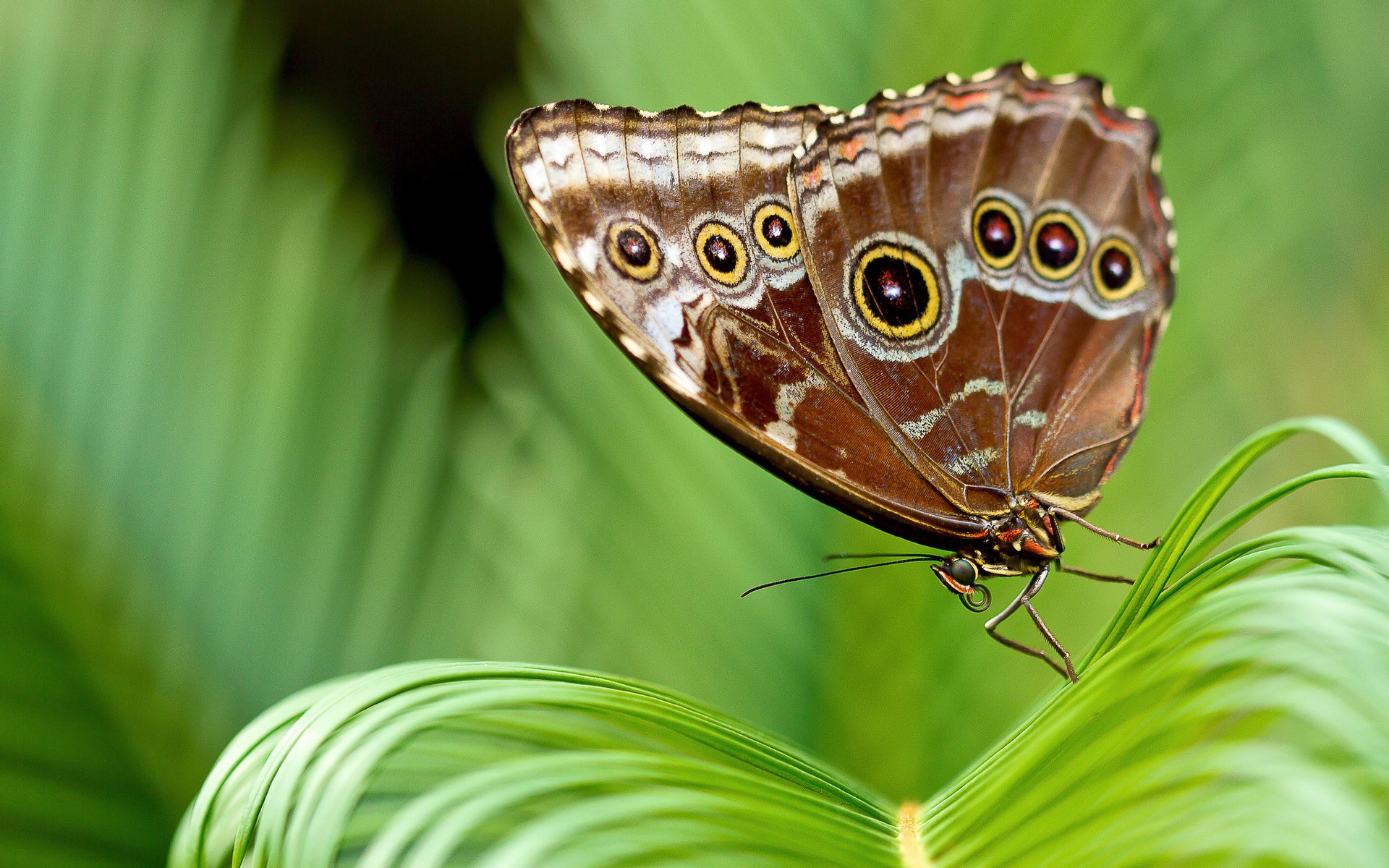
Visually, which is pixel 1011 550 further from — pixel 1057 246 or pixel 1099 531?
pixel 1057 246

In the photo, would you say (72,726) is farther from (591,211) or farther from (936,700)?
(936,700)

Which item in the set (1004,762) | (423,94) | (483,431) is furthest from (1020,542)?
(423,94)

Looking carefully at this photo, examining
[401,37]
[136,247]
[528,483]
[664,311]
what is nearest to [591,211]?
[664,311]

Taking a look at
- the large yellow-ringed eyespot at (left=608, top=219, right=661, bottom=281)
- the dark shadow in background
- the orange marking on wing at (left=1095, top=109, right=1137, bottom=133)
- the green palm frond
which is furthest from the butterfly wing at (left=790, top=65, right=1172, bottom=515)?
the dark shadow in background

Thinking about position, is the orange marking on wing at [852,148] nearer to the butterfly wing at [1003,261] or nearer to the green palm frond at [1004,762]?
the butterfly wing at [1003,261]

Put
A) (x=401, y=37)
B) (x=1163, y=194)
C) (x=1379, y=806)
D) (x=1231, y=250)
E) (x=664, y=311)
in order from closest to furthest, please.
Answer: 1. (x=1379, y=806)
2. (x=664, y=311)
3. (x=1163, y=194)
4. (x=1231, y=250)
5. (x=401, y=37)

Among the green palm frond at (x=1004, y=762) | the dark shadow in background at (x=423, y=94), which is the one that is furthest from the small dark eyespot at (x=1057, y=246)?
the dark shadow in background at (x=423, y=94)

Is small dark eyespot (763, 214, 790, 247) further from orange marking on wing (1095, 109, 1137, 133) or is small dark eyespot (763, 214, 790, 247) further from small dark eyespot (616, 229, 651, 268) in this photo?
orange marking on wing (1095, 109, 1137, 133)
